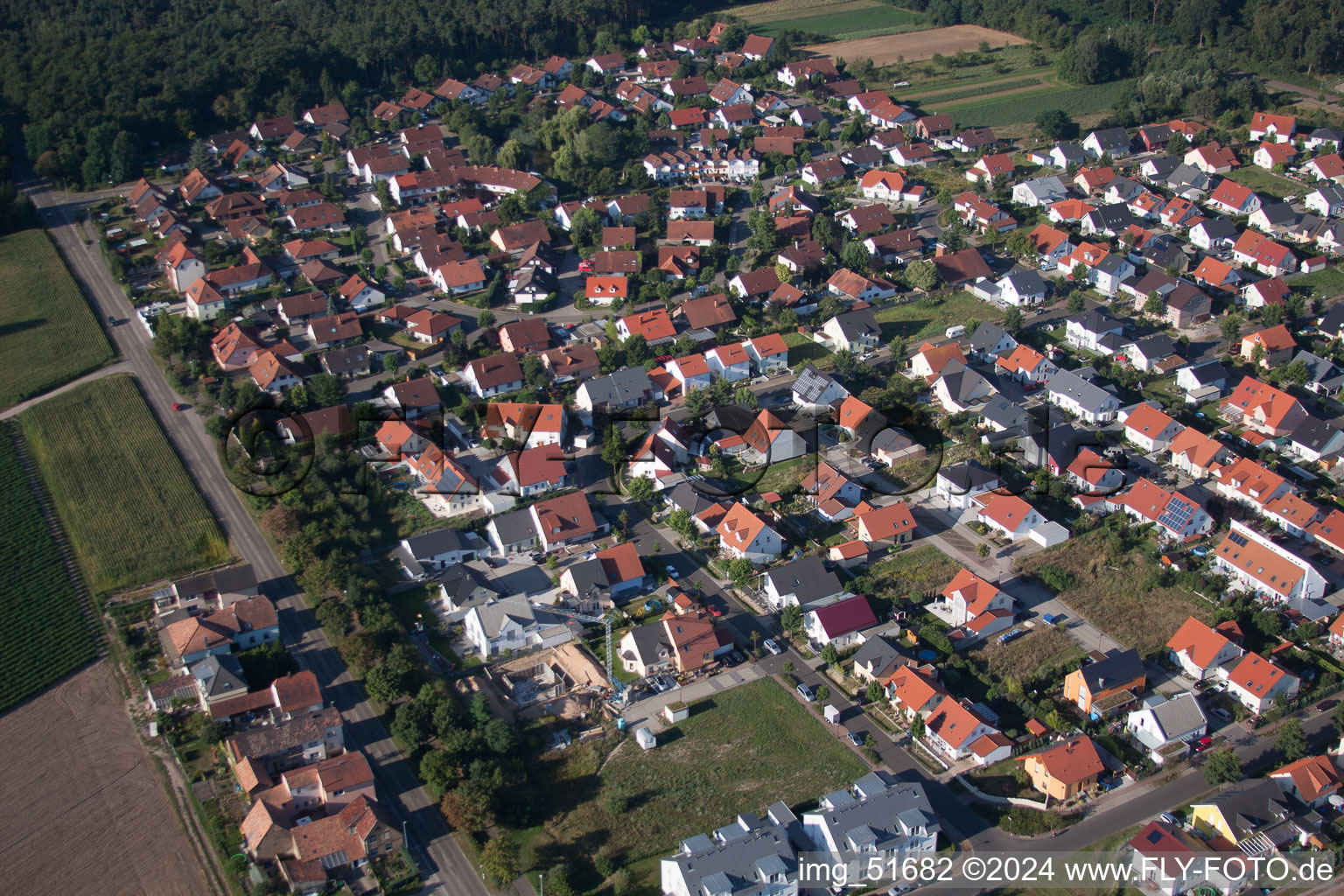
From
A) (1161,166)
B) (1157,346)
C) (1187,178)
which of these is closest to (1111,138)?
(1161,166)

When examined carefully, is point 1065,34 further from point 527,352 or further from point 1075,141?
point 527,352

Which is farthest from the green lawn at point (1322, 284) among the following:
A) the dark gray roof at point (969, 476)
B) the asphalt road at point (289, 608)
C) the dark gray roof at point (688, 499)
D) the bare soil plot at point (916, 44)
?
the asphalt road at point (289, 608)

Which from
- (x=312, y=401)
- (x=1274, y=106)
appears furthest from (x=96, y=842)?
(x=1274, y=106)

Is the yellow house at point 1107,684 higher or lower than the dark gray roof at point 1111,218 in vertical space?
lower

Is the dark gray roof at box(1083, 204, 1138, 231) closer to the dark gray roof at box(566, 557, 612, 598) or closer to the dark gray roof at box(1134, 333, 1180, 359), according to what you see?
the dark gray roof at box(1134, 333, 1180, 359)

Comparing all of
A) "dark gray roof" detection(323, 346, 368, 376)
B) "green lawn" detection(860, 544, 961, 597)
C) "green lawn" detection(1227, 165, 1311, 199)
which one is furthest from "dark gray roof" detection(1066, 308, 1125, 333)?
"dark gray roof" detection(323, 346, 368, 376)

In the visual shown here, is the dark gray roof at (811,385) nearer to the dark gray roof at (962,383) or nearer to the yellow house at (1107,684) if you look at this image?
the dark gray roof at (962,383)
